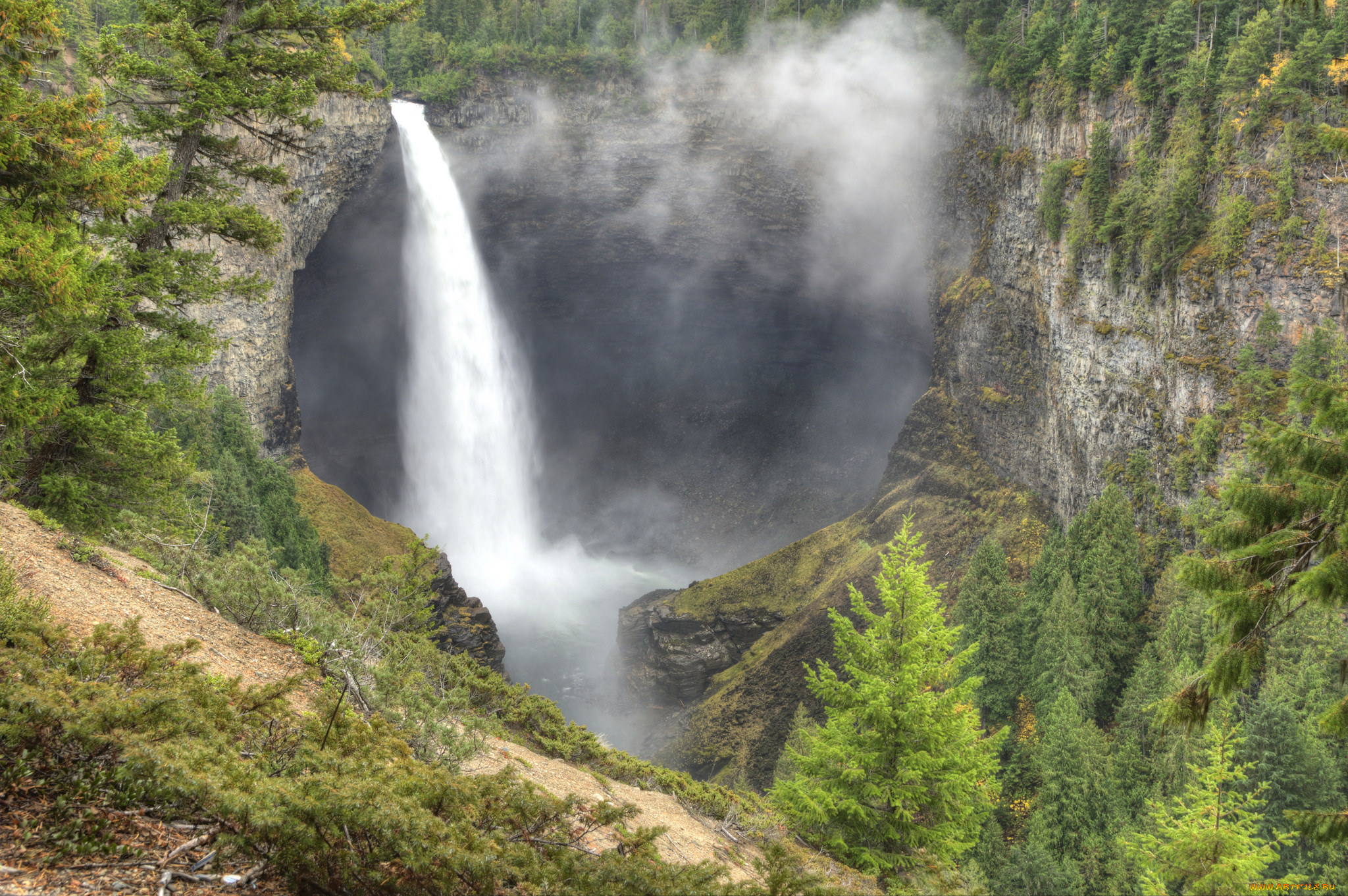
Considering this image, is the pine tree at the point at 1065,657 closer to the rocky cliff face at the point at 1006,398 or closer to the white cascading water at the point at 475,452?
the rocky cliff face at the point at 1006,398

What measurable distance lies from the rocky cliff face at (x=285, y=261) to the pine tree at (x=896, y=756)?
119 feet

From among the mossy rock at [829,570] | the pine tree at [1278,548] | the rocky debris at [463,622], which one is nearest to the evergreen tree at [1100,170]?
the mossy rock at [829,570]

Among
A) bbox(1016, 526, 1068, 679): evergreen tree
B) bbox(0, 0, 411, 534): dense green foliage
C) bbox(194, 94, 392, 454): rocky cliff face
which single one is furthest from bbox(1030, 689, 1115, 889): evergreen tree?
bbox(194, 94, 392, 454): rocky cliff face

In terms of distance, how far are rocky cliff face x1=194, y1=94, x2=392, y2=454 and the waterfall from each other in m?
4.21

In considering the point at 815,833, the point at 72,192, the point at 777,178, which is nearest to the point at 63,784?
the point at 72,192

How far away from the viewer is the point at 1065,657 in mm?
27344

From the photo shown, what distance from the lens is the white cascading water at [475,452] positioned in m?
47.4

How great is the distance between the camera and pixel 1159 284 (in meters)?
30.7

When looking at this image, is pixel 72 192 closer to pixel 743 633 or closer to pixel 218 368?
pixel 218 368

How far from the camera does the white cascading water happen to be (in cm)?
4744

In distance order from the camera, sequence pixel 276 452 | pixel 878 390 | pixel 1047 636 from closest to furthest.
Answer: pixel 1047 636 < pixel 276 452 < pixel 878 390

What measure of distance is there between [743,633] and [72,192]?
3811cm

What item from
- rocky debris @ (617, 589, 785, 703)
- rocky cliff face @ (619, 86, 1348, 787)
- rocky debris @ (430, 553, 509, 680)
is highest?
rocky cliff face @ (619, 86, 1348, 787)

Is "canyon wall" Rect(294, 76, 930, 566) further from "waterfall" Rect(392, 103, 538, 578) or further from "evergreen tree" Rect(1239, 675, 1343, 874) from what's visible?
"evergreen tree" Rect(1239, 675, 1343, 874)
